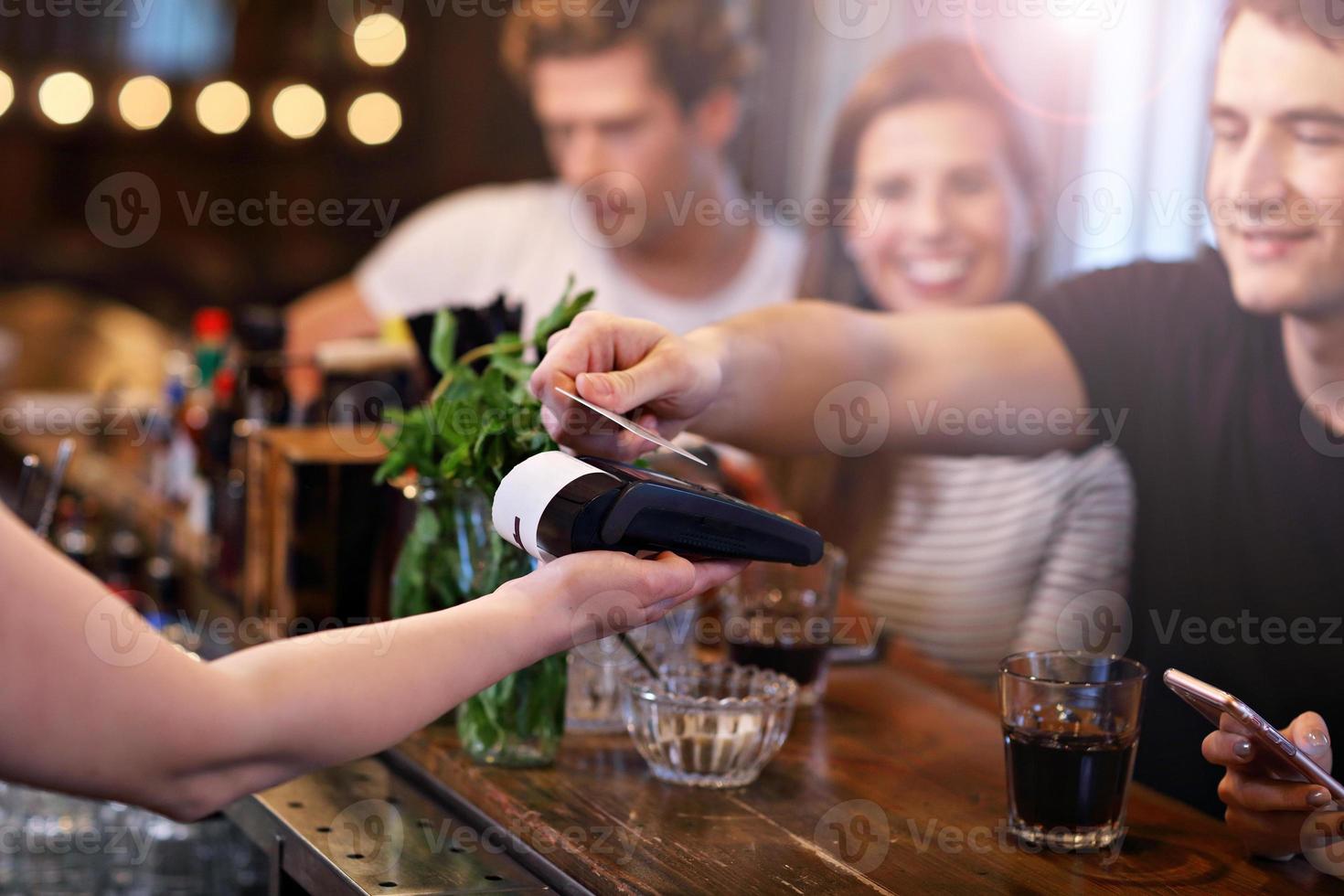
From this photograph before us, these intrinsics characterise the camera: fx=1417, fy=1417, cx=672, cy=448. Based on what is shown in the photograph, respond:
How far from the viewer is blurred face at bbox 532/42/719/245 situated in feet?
8.63

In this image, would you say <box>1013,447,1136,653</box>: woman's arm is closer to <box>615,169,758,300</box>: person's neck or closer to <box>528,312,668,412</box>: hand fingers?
<box>528,312,668,412</box>: hand fingers

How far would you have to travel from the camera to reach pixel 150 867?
1547 mm

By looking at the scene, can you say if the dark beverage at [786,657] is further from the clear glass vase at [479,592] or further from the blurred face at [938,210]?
the blurred face at [938,210]

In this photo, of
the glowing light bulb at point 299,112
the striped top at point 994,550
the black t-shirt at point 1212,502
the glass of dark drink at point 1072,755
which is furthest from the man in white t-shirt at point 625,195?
the glowing light bulb at point 299,112

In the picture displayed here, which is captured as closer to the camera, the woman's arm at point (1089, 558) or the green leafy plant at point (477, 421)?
the green leafy plant at point (477, 421)

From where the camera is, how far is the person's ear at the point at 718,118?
247cm

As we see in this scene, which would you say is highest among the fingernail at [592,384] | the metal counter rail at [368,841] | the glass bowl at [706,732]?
the fingernail at [592,384]

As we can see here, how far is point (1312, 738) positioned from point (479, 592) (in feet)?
2.32

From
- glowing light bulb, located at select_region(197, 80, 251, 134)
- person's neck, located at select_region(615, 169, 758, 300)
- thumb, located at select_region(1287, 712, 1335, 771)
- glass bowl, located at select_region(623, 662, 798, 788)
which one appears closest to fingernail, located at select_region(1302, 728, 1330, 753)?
thumb, located at select_region(1287, 712, 1335, 771)

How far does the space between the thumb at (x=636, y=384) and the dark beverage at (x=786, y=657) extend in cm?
32

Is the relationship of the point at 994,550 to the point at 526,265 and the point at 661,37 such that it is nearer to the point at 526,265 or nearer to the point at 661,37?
the point at 661,37

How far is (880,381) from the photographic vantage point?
1710 millimetres

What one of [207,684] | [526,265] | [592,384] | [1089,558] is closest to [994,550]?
[1089,558]

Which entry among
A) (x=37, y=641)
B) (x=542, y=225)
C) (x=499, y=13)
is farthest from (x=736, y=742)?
(x=499, y=13)
